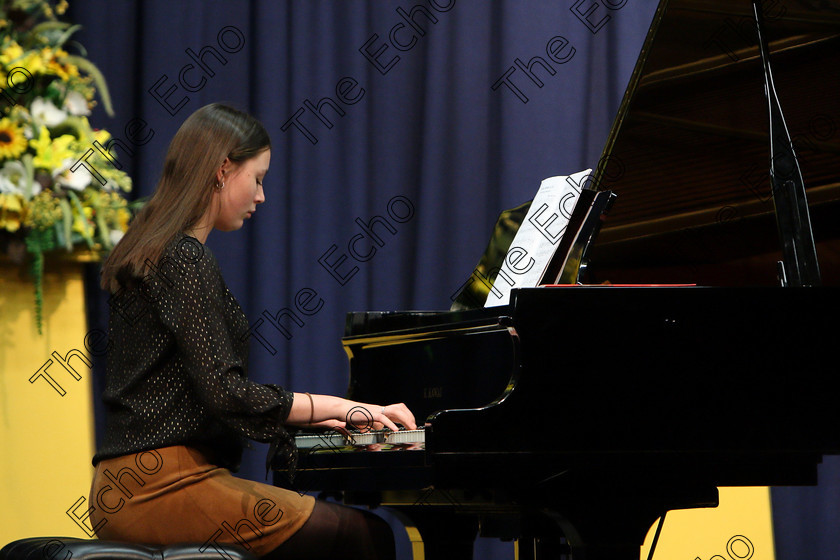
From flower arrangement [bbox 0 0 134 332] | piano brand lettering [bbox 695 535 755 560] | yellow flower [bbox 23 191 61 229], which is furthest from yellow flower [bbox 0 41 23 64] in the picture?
piano brand lettering [bbox 695 535 755 560]

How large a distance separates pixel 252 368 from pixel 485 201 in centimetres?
115

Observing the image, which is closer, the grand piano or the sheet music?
the grand piano

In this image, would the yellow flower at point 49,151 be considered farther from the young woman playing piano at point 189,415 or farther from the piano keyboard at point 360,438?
the piano keyboard at point 360,438

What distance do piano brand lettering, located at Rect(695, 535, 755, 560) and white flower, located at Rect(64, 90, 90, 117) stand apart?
280 cm

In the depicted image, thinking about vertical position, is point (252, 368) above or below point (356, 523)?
above

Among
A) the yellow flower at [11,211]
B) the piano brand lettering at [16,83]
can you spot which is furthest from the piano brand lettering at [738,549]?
the piano brand lettering at [16,83]

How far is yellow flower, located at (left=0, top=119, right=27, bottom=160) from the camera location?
9.87ft

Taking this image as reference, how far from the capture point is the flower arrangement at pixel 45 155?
304 cm

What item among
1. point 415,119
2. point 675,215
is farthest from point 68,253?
point 675,215

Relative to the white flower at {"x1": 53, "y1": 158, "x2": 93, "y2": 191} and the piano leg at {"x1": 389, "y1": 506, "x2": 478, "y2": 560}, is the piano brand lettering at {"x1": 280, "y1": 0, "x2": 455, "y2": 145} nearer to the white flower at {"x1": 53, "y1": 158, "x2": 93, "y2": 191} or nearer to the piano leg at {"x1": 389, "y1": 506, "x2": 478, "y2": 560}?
the white flower at {"x1": 53, "y1": 158, "x2": 93, "y2": 191}

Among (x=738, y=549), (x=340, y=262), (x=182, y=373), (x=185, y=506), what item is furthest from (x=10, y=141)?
(x=738, y=549)

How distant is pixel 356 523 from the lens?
1.88 metres

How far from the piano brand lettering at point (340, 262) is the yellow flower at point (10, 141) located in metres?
1.09

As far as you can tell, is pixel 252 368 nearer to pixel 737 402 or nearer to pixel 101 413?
pixel 101 413
